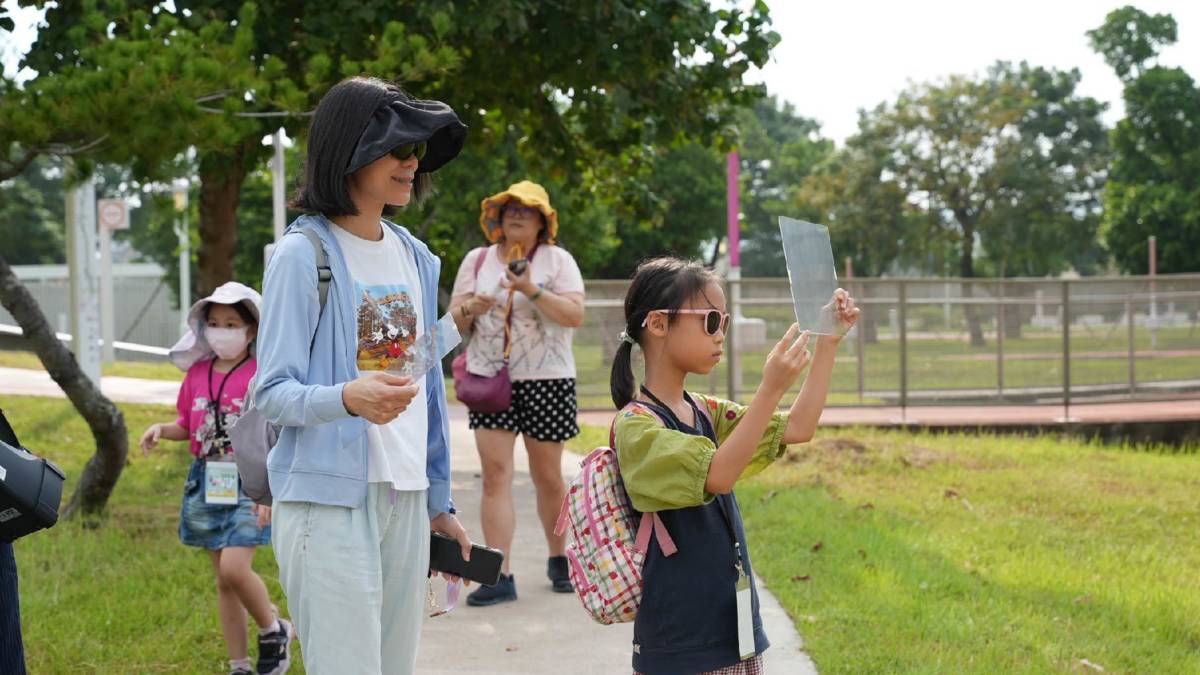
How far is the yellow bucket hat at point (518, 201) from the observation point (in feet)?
19.1

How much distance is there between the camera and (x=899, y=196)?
42.5 metres

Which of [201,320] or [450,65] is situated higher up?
[450,65]

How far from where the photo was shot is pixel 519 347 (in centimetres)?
588

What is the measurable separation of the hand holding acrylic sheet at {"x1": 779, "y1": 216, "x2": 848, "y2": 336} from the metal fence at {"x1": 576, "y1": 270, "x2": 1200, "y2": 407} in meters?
11.4

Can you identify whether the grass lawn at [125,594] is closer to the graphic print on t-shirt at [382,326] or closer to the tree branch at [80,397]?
the tree branch at [80,397]

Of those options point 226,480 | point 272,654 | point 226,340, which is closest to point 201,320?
point 226,340

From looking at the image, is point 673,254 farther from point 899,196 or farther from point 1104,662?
point 899,196

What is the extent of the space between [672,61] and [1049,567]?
16.4 feet

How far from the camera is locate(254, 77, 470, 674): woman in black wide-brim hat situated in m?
2.79

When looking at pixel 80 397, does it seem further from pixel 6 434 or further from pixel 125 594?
pixel 6 434

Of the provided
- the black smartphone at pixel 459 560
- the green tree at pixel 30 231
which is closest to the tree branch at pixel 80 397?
the black smartphone at pixel 459 560

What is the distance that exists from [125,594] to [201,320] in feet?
5.85

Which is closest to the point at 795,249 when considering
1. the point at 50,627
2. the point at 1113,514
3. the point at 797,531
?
the point at 50,627

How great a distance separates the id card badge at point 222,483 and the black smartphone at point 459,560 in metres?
1.75
